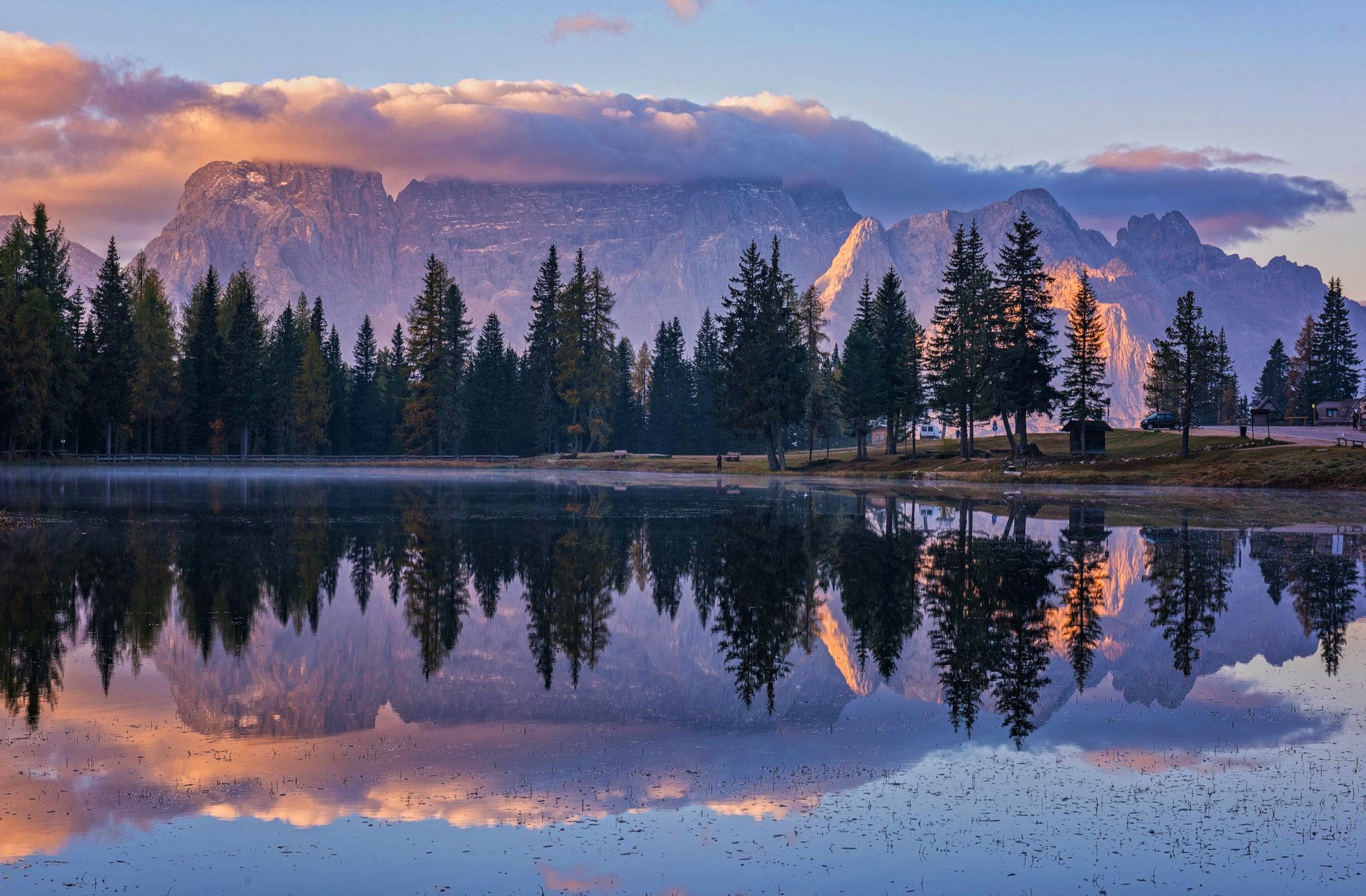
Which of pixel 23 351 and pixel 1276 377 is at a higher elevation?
pixel 1276 377

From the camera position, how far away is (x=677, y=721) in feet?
48.9

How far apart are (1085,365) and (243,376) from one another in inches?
3535

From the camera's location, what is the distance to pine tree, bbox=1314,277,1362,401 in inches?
5699

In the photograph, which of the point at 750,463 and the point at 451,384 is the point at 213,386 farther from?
the point at 750,463

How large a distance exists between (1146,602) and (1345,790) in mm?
13729

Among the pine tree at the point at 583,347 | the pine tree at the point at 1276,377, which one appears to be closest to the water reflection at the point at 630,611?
the pine tree at the point at 583,347

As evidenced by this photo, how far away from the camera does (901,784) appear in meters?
12.1

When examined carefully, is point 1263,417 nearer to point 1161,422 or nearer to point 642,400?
point 1161,422

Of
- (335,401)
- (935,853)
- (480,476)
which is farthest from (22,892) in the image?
(335,401)

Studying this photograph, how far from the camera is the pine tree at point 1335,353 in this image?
475ft

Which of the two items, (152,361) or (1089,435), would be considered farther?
(152,361)

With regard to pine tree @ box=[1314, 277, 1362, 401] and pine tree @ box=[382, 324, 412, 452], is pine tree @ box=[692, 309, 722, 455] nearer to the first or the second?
pine tree @ box=[382, 324, 412, 452]

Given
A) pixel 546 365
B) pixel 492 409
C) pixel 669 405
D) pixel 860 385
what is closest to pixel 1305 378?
pixel 860 385

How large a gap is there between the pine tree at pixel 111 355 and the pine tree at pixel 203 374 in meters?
9.60
